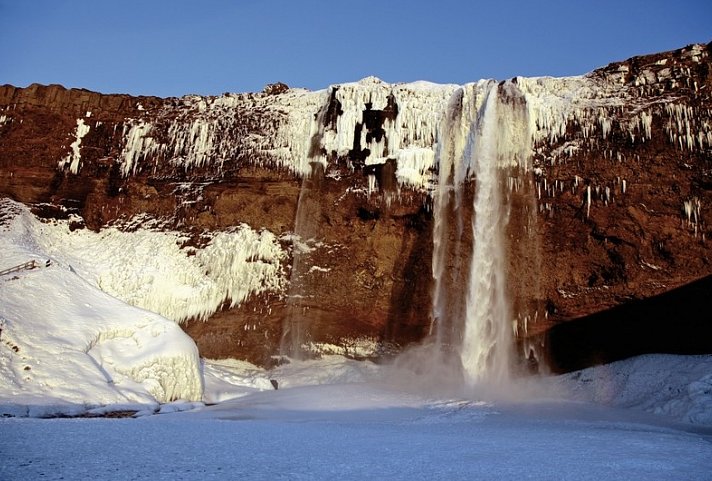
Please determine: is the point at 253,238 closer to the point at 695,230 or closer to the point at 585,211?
the point at 585,211

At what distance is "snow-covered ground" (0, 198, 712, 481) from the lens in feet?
18.7

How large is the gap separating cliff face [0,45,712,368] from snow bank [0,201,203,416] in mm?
5809

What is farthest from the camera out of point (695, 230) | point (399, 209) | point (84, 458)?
point (399, 209)

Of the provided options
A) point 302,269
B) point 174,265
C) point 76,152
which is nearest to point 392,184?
point 302,269

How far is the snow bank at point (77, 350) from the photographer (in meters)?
12.9

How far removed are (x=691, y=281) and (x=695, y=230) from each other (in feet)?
5.87

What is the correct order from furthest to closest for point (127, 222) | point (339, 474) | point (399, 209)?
point (127, 222) < point (399, 209) < point (339, 474)

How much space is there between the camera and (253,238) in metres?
23.1

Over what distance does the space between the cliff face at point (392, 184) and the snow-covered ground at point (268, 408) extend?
1554 mm

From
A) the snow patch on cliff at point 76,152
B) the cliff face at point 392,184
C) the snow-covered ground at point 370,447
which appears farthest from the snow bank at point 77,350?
the snow patch on cliff at point 76,152

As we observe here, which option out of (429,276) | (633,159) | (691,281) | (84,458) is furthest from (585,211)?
(84,458)

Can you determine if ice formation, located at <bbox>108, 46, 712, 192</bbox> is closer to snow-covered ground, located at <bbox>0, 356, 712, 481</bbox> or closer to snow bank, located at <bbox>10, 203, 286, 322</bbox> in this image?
snow bank, located at <bbox>10, 203, 286, 322</bbox>

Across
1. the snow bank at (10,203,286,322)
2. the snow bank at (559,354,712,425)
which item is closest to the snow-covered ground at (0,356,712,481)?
the snow bank at (559,354,712,425)

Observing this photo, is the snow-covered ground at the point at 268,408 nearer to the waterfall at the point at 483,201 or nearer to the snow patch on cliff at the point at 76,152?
the waterfall at the point at 483,201
